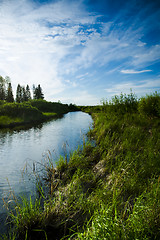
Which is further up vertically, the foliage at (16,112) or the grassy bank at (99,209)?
the foliage at (16,112)

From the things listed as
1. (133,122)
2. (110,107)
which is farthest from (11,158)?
(110,107)

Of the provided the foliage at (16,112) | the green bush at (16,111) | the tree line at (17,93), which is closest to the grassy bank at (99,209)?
the foliage at (16,112)

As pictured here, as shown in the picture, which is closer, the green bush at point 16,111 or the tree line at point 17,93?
the green bush at point 16,111

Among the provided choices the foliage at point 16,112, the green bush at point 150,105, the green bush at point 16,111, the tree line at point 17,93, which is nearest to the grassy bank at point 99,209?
the green bush at point 150,105

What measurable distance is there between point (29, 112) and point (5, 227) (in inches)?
863

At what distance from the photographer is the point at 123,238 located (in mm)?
1759

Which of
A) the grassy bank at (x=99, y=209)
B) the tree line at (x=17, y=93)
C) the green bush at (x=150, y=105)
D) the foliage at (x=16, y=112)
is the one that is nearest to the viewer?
the grassy bank at (x=99, y=209)

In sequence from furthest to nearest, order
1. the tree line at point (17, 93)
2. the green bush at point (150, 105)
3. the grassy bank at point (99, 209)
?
the tree line at point (17, 93) → the green bush at point (150, 105) → the grassy bank at point (99, 209)

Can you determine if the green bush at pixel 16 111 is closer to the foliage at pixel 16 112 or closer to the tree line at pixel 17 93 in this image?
the foliage at pixel 16 112

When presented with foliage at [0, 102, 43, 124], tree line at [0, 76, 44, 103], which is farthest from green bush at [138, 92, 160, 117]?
tree line at [0, 76, 44, 103]

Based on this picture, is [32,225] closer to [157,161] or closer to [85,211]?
[85,211]

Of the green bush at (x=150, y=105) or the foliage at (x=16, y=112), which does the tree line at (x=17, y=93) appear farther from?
the green bush at (x=150, y=105)

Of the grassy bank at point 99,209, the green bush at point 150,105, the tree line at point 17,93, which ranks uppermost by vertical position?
the tree line at point 17,93

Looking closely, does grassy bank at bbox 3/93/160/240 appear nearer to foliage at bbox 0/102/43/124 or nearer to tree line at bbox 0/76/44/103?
foliage at bbox 0/102/43/124
